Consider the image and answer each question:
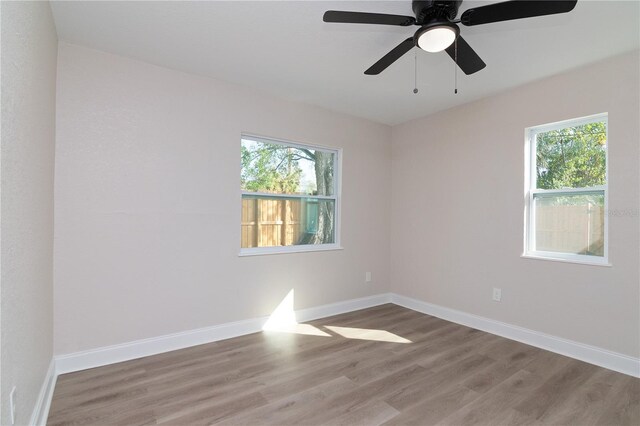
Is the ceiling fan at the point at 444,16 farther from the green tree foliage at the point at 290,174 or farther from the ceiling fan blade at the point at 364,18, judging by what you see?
the green tree foliage at the point at 290,174

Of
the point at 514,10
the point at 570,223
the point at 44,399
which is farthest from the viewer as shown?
the point at 570,223

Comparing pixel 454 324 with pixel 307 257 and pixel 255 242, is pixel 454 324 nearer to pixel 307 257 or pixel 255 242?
pixel 307 257

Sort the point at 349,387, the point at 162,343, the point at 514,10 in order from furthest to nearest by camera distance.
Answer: the point at 162,343 < the point at 349,387 < the point at 514,10

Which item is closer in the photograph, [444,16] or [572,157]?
[444,16]

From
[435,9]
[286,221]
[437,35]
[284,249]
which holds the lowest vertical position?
[284,249]

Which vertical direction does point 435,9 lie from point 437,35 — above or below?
above

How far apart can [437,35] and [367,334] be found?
2.71 m

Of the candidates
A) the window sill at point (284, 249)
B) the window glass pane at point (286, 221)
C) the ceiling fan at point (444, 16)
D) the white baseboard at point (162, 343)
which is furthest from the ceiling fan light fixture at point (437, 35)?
the white baseboard at point (162, 343)

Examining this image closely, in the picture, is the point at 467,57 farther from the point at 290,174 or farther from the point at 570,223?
the point at 290,174

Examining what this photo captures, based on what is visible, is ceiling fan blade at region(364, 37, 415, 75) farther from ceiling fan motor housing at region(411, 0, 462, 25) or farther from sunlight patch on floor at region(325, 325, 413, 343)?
sunlight patch on floor at region(325, 325, 413, 343)

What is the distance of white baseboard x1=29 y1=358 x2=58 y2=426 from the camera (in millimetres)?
1733

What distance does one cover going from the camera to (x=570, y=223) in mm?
2920

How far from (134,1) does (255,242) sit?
88.6 inches

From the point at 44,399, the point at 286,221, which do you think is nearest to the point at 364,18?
the point at 286,221
